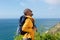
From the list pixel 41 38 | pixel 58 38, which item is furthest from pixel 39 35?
pixel 58 38

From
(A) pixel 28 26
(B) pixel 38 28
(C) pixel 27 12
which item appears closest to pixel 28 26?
(A) pixel 28 26

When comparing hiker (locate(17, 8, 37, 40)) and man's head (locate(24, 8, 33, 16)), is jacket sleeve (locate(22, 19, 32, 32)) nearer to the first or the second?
hiker (locate(17, 8, 37, 40))

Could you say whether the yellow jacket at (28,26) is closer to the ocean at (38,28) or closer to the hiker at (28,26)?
the hiker at (28,26)

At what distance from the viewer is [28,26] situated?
17.9ft

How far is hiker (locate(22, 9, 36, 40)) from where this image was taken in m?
5.42

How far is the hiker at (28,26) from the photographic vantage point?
17.8 ft

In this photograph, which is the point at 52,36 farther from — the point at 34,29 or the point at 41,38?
the point at 34,29

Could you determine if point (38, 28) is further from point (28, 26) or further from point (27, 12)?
point (27, 12)

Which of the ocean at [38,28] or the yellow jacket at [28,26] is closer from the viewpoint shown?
the yellow jacket at [28,26]

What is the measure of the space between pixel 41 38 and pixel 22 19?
73.3 inches

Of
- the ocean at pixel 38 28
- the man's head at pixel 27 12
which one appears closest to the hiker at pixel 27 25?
the man's head at pixel 27 12

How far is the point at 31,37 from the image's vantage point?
5543 mm

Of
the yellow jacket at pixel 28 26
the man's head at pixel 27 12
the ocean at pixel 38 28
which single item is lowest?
the ocean at pixel 38 28

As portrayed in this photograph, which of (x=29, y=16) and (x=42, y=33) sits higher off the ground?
(x=29, y=16)
